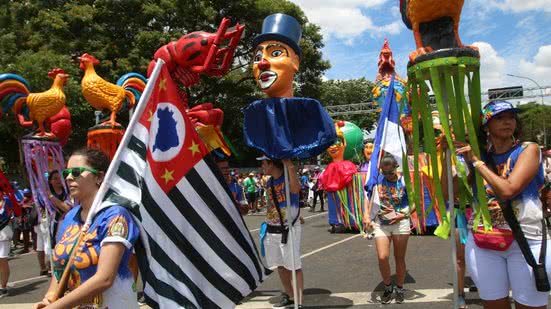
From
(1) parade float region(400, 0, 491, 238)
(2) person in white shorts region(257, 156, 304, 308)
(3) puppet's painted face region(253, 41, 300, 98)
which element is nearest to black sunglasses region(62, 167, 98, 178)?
(1) parade float region(400, 0, 491, 238)

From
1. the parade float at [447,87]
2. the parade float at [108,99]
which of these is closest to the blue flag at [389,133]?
the parade float at [447,87]

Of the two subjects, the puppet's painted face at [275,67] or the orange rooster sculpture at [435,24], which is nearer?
the orange rooster sculpture at [435,24]

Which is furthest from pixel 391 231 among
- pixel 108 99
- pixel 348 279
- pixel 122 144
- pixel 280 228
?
pixel 108 99

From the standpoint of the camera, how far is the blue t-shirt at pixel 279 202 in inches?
200

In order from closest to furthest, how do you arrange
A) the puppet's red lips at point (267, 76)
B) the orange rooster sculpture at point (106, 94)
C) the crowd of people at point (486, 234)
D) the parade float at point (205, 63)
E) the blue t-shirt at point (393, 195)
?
the crowd of people at point (486, 234)
the puppet's red lips at point (267, 76)
the blue t-shirt at point (393, 195)
the parade float at point (205, 63)
the orange rooster sculpture at point (106, 94)

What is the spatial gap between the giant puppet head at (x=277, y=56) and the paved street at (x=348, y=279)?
8.31 feet

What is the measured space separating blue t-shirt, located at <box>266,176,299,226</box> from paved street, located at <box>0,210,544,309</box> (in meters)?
1.10

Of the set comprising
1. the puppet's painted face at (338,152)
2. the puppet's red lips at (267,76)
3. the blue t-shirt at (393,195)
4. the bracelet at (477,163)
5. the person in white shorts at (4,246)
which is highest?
the puppet's red lips at (267,76)

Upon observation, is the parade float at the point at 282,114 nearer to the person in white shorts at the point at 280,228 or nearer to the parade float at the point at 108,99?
the person in white shorts at the point at 280,228

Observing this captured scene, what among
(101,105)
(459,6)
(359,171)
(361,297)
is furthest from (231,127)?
(459,6)

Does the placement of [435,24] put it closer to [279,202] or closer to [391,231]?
[279,202]

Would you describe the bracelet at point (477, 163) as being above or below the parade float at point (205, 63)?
below

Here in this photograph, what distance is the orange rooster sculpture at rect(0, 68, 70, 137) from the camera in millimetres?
6957

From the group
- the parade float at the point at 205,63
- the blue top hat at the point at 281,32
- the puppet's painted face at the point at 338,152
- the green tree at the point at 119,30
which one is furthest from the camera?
the green tree at the point at 119,30
